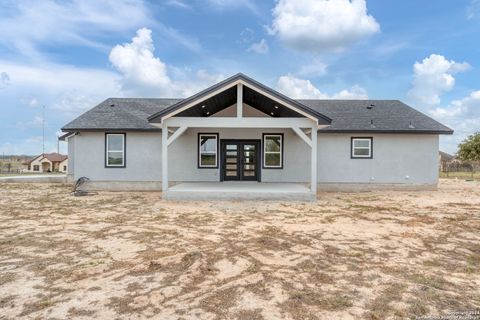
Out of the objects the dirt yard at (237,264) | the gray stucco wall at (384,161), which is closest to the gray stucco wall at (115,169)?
the dirt yard at (237,264)

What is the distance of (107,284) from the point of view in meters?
4.03

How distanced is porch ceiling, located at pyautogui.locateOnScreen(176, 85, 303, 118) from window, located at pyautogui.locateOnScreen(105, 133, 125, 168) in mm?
3962

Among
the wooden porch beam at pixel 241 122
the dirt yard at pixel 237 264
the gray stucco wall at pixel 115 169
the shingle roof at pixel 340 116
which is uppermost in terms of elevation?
the shingle roof at pixel 340 116

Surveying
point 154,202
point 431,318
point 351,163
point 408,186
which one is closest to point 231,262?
point 431,318

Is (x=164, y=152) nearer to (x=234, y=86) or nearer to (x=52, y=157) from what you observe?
(x=234, y=86)

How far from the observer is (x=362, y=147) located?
14.5 metres

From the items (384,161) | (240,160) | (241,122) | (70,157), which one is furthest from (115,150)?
(384,161)

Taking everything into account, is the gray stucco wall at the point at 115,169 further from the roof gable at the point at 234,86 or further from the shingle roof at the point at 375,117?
the shingle roof at the point at 375,117

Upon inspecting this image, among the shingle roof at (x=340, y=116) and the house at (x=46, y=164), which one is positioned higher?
the shingle roof at (x=340, y=116)

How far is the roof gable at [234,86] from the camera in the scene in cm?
1059

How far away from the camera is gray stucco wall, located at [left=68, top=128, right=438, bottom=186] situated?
1432 cm

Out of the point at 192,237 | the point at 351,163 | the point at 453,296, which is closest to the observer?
the point at 453,296

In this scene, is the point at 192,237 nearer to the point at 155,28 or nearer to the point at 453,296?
the point at 453,296

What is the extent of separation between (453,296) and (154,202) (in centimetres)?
913
